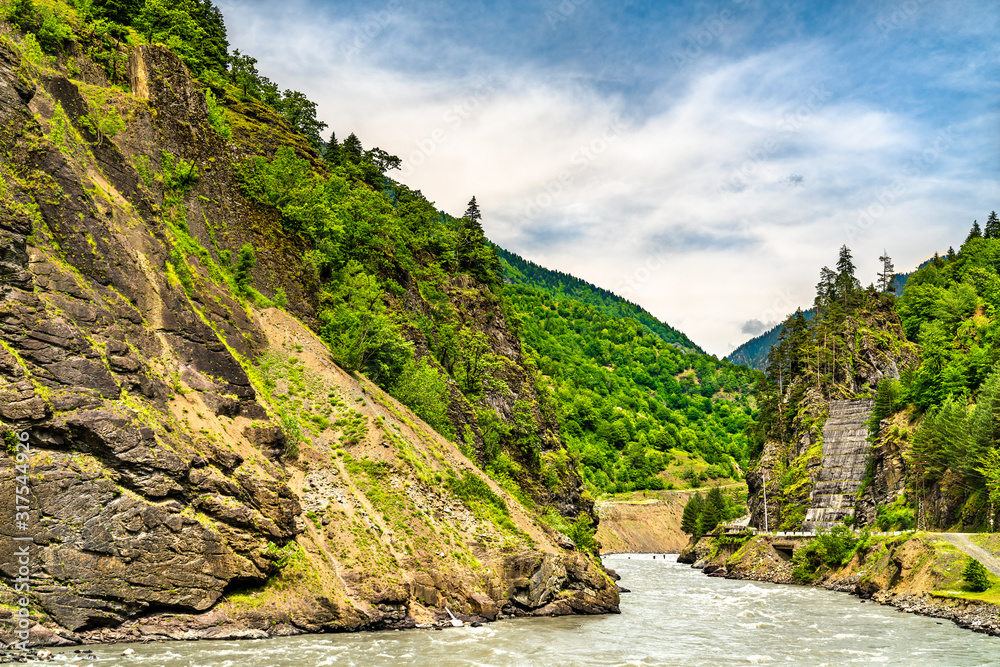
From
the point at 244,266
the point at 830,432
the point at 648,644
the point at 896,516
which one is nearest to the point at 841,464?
the point at 830,432

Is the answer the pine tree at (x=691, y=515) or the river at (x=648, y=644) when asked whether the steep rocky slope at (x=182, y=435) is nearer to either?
the river at (x=648, y=644)

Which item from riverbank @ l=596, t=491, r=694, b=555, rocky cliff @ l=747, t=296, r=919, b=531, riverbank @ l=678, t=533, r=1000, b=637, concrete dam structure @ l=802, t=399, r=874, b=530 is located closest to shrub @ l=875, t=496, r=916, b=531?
rocky cliff @ l=747, t=296, r=919, b=531

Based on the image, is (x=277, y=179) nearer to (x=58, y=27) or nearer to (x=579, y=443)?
(x=58, y=27)

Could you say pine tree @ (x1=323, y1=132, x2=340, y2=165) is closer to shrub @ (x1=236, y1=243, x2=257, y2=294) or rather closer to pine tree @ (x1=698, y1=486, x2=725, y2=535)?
shrub @ (x1=236, y1=243, x2=257, y2=294)

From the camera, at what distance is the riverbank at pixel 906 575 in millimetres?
44688

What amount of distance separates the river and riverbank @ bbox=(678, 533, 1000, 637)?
1939mm

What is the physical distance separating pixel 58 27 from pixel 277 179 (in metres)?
19.5

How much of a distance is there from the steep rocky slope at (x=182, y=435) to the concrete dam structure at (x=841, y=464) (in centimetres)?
5201

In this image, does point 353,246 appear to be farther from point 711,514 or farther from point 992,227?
point 992,227

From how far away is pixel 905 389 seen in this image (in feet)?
276

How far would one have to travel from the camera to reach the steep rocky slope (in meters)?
26.3

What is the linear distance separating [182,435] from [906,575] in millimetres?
59995

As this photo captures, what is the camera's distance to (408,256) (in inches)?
2918

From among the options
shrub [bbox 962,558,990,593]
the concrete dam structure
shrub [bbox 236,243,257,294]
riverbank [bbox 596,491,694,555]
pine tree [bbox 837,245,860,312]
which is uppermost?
pine tree [bbox 837,245,860,312]
